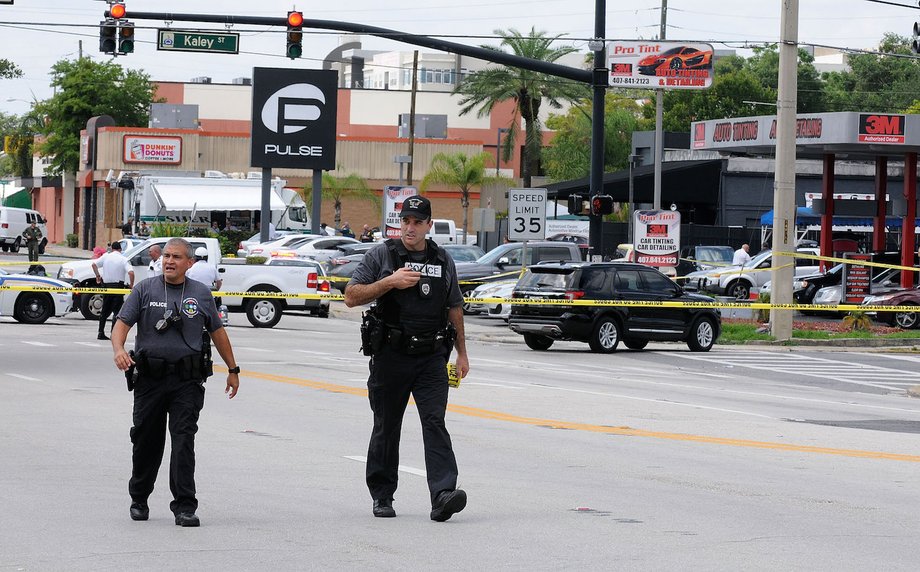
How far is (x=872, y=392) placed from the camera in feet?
70.6

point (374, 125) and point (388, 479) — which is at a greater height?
point (374, 125)

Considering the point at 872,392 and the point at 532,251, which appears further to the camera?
the point at 532,251

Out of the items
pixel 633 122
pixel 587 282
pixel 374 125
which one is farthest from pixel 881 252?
pixel 374 125

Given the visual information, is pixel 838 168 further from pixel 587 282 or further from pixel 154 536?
pixel 154 536

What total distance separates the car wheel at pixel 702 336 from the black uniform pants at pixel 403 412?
19.4m

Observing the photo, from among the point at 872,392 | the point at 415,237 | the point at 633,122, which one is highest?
the point at 633,122

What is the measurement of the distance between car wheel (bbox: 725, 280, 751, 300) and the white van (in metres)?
37.2

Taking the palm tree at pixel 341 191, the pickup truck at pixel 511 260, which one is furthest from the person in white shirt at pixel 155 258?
the palm tree at pixel 341 191

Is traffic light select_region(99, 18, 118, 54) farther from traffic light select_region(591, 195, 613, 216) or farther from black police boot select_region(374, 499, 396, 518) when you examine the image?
black police boot select_region(374, 499, 396, 518)

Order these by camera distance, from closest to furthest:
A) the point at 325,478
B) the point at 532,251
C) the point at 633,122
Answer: the point at 325,478 → the point at 532,251 → the point at 633,122

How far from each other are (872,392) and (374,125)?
8625cm

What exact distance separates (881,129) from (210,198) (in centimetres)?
2961

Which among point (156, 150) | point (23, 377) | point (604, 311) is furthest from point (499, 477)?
point (156, 150)

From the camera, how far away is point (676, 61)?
30844mm
